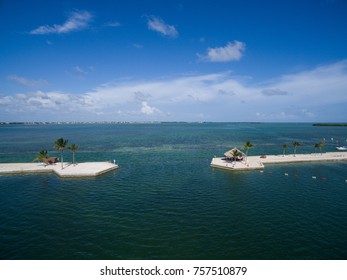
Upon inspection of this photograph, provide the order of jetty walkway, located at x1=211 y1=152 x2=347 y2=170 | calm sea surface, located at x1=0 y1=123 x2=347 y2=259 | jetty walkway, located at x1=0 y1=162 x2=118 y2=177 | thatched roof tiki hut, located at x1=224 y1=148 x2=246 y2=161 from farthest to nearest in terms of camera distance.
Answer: thatched roof tiki hut, located at x1=224 y1=148 x2=246 y2=161 → jetty walkway, located at x1=211 y1=152 x2=347 y2=170 → jetty walkway, located at x1=0 y1=162 x2=118 y2=177 → calm sea surface, located at x1=0 y1=123 x2=347 y2=259

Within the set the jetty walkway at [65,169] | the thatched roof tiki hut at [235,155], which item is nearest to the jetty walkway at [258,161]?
the thatched roof tiki hut at [235,155]

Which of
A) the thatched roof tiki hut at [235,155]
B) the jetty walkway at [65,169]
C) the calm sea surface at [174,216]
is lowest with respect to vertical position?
the calm sea surface at [174,216]

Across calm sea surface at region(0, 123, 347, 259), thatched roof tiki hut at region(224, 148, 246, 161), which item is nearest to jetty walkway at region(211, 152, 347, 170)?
thatched roof tiki hut at region(224, 148, 246, 161)

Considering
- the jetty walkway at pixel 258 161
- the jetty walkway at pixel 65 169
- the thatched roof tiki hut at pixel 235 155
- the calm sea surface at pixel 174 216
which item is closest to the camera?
the calm sea surface at pixel 174 216

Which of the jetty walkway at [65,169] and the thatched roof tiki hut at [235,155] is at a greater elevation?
the thatched roof tiki hut at [235,155]

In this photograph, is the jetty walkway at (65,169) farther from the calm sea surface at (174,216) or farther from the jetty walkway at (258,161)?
the jetty walkway at (258,161)

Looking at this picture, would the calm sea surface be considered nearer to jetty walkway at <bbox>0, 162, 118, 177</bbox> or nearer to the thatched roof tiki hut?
jetty walkway at <bbox>0, 162, 118, 177</bbox>

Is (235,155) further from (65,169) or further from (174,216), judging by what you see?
(65,169)

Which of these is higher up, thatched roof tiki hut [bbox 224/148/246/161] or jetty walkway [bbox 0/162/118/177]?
thatched roof tiki hut [bbox 224/148/246/161]

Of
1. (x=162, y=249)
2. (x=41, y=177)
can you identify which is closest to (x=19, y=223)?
(x=162, y=249)
